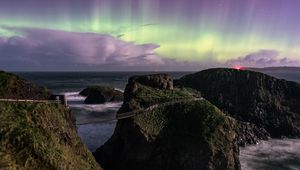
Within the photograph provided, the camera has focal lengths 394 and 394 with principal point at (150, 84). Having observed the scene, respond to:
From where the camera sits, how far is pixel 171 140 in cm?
4031

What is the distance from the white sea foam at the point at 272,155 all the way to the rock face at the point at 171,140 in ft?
27.1

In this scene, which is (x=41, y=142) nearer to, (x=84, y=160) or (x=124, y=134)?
(x=84, y=160)

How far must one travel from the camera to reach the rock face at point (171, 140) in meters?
39.2

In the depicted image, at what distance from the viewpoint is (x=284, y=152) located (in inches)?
2247

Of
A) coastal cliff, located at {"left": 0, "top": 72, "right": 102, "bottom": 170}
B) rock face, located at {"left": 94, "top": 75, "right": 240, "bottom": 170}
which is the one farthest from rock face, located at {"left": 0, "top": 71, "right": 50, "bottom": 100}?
rock face, located at {"left": 94, "top": 75, "right": 240, "bottom": 170}

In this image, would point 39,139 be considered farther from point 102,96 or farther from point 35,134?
point 102,96

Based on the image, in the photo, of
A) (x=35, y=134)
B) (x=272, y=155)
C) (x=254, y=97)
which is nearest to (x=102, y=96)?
(x=254, y=97)

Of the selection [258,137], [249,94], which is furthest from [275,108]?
[258,137]

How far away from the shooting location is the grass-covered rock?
2488cm

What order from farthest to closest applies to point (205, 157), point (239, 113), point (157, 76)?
point (239, 113) → point (157, 76) → point (205, 157)

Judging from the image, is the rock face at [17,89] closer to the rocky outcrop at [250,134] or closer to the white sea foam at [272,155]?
the white sea foam at [272,155]

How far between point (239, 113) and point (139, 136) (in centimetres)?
3533

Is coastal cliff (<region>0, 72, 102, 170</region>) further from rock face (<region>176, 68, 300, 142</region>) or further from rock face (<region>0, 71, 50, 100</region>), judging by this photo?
rock face (<region>176, 68, 300, 142</region>)

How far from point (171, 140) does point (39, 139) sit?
1708cm
